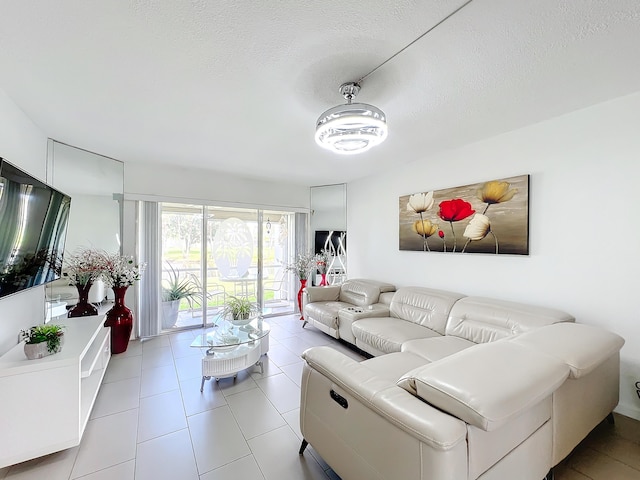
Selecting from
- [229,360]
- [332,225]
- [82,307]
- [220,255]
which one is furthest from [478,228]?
[82,307]

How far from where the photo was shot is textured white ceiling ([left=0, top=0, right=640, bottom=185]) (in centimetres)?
130

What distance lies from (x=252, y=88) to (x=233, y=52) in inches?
14.5

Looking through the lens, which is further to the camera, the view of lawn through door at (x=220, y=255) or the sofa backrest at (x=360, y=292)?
the view of lawn through door at (x=220, y=255)

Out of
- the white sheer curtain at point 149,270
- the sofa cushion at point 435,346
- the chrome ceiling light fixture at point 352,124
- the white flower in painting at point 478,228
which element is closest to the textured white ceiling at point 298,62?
the chrome ceiling light fixture at point 352,124

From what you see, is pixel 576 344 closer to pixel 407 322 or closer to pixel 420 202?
pixel 407 322

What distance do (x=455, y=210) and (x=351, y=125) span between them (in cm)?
202

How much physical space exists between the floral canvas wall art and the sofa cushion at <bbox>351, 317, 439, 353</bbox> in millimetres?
1066

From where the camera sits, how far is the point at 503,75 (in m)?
1.78

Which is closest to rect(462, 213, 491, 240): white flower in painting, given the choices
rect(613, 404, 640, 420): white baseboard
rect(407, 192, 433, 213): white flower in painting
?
rect(407, 192, 433, 213): white flower in painting

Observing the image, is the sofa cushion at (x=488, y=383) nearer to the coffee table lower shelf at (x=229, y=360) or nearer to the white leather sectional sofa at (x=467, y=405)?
the white leather sectional sofa at (x=467, y=405)

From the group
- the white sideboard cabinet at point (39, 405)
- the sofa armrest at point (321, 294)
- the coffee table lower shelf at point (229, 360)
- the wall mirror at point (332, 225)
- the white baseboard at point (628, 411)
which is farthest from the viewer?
the wall mirror at point (332, 225)

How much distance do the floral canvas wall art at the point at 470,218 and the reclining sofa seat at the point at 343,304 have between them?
2.64ft

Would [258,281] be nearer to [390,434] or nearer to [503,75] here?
[390,434]

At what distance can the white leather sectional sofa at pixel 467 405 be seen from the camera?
3.38ft
